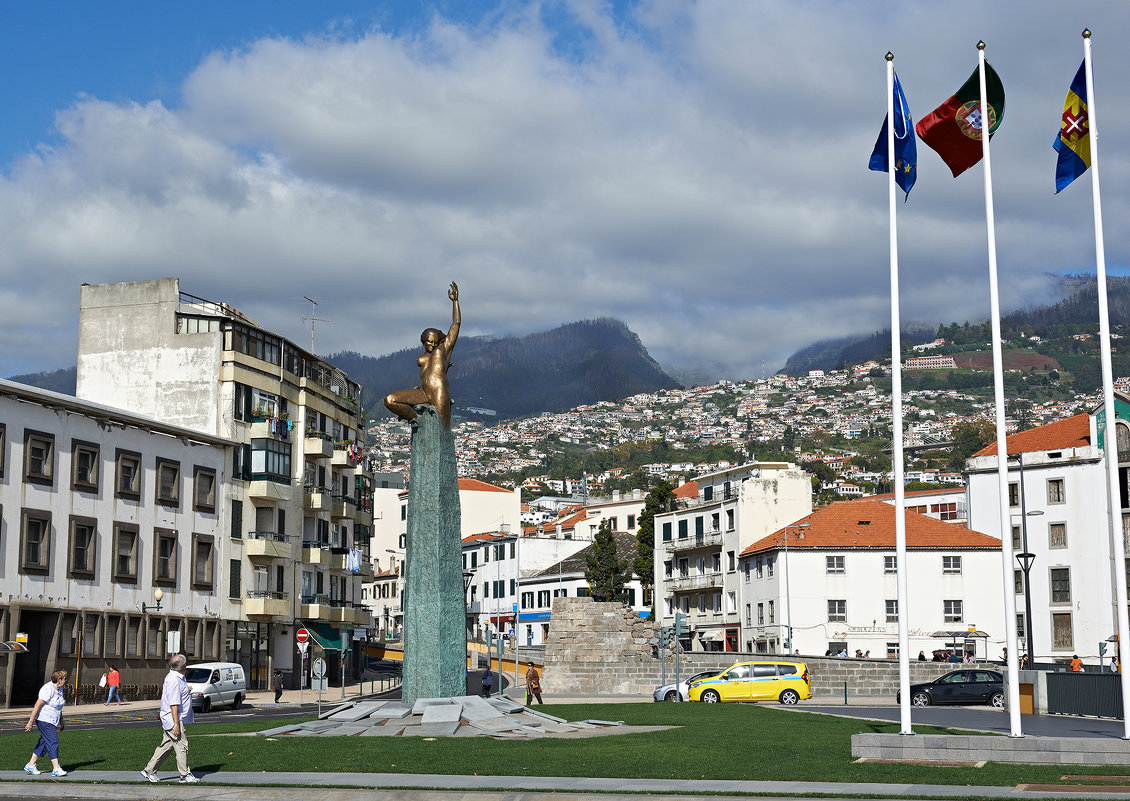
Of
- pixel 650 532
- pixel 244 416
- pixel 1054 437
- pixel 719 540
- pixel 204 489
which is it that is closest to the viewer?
pixel 204 489

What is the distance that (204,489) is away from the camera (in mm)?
59719

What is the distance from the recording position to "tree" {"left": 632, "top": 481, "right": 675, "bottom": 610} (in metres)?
90.6

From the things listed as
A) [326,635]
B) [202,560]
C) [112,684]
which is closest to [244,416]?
[202,560]

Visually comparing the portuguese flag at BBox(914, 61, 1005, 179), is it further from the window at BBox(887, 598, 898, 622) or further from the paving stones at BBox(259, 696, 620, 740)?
the window at BBox(887, 598, 898, 622)

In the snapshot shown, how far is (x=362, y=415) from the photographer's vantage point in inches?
3226

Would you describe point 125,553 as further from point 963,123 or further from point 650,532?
point 650,532

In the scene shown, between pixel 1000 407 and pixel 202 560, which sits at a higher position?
pixel 1000 407

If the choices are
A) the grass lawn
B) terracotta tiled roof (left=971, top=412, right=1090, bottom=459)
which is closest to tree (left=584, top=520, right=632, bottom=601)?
terracotta tiled roof (left=971, top=412, right=1090, bottom=459)

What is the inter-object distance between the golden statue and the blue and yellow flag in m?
13.3

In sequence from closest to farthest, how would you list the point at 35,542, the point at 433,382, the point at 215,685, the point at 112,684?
the point at 433,382
the point at 215,685
the point at 35,542
the point at 112,684

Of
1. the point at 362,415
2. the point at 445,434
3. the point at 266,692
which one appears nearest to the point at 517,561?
the point at 362,415

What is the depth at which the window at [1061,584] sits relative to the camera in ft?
229

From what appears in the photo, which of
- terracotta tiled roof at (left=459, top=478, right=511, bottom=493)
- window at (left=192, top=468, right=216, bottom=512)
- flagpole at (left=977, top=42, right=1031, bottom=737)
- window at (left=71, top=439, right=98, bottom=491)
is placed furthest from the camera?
terracotta tiled roof at (left=459, top=478, right=511, bottom=493)

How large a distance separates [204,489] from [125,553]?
6476 mm
